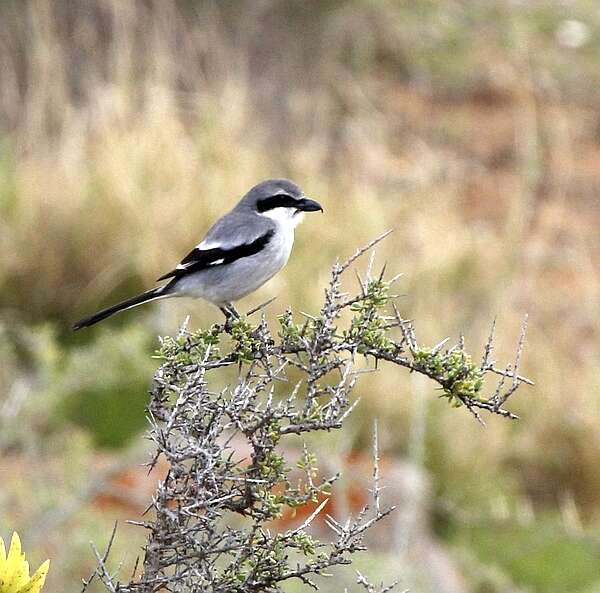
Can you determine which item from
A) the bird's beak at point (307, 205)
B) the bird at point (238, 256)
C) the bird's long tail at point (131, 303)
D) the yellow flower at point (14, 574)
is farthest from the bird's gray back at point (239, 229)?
the yellow flower at point (14, 574)

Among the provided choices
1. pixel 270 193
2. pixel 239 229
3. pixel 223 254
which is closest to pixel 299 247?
pixel 270 193

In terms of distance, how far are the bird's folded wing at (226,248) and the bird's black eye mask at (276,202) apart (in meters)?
0.13

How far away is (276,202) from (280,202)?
0.04ft

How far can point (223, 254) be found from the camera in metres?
3.99

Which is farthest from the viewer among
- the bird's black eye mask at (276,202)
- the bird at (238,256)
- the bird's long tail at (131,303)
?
the bird's black eye mask at (276,202)

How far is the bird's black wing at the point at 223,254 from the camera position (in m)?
3.95

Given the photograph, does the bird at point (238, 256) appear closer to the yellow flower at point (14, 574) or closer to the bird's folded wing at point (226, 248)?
the bird's folded wing at point (226, 248)

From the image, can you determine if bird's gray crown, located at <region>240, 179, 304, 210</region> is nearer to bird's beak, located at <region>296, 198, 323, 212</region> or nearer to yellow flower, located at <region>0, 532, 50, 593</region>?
bird's beak, located at <region>296, 198, 323, 212</region>

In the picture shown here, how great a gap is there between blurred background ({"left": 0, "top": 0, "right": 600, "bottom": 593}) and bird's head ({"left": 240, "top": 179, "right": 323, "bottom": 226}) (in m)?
0.71

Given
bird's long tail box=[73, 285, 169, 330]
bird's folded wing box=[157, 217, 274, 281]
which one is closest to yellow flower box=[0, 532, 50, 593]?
bird's long tail box=[73, 285, 169, 330]

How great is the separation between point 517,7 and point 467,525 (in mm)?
10933

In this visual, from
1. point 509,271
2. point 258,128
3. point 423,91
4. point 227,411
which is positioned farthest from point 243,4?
point 227,411

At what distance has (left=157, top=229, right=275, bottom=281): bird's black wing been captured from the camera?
395cm

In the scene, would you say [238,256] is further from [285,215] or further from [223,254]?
[285,215]
